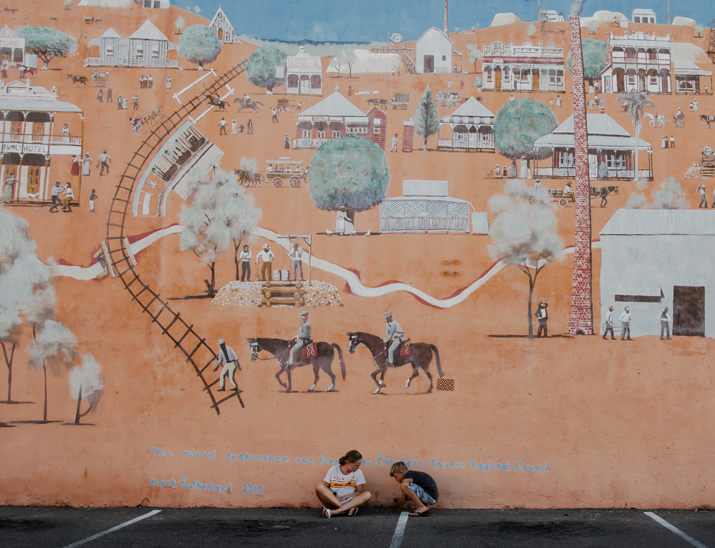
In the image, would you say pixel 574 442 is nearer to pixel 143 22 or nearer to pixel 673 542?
pixel 673 542

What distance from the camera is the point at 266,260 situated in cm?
662

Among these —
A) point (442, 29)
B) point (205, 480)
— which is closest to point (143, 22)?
Result: point (442, 29)

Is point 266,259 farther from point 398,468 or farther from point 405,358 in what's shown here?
point 398,468

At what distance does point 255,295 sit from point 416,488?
2.85 meters

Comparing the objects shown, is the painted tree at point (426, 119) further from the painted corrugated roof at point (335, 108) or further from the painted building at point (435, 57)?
the painted corrugated roof at point (335, 108)

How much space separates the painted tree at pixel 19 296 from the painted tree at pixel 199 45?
3.10 meters

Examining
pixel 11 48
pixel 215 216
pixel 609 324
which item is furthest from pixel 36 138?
pixel 609 324

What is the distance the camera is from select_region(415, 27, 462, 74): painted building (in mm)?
6781

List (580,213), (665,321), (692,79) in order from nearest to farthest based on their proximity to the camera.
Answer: (665,321)
(580,213)
(692,79)

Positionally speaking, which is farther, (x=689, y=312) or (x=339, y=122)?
(x=339, y=122)

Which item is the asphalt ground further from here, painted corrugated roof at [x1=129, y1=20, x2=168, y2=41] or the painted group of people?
painted corrugated roof at [x1=129, y1=20, x2=168, y2=41]

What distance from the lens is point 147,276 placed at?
21.6ft

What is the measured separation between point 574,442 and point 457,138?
3798 millimetres

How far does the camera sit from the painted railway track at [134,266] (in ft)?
21.3
